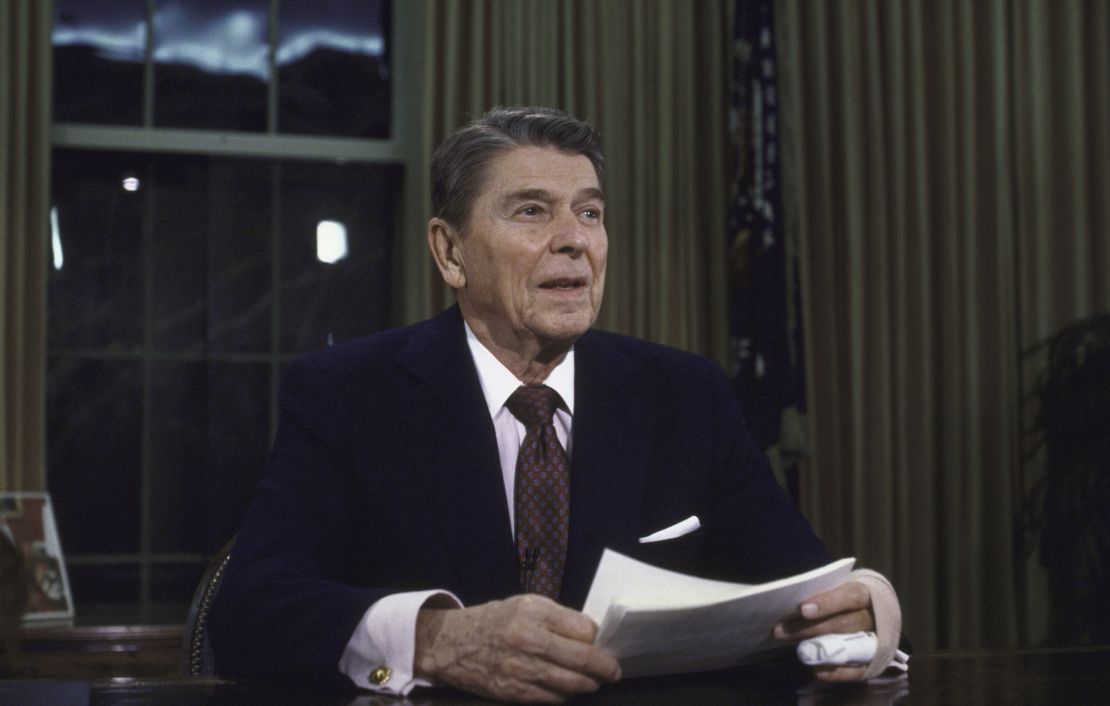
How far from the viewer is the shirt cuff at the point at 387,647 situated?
124cm

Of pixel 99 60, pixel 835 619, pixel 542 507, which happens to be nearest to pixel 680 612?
pixel 835 619

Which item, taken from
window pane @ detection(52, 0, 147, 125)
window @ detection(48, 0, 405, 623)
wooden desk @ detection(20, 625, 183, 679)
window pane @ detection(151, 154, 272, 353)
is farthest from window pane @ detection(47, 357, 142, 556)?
window pane @ detection(52, 0, 147, 125)

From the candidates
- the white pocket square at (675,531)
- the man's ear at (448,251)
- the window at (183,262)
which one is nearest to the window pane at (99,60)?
the window at (183,262)

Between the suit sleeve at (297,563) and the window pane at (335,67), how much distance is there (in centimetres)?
247

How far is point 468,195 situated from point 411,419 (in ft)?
1.22

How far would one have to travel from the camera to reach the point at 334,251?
13.2 feet

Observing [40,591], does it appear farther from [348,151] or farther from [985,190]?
[985,190]

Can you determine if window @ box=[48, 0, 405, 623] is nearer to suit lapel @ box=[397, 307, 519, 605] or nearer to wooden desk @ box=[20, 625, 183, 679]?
wooden desk @ box=[20, 625, 183, 679]

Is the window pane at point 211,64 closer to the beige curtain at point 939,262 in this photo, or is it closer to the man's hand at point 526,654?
the beige curtain at point 939,262

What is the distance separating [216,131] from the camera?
3916 millimetres

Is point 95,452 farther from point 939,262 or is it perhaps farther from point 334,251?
point 939,262

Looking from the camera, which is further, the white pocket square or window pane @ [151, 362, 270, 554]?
window pane @ [151, 362, 270, 554]

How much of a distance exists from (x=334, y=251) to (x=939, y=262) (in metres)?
2.07

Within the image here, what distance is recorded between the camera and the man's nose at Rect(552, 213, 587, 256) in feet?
5.74
